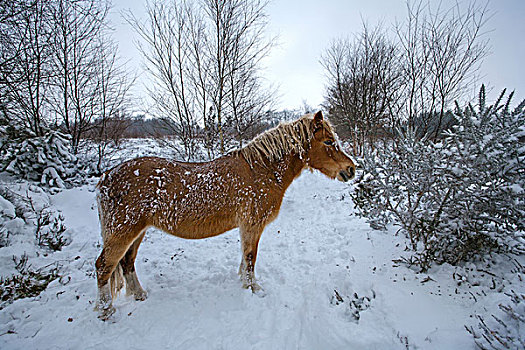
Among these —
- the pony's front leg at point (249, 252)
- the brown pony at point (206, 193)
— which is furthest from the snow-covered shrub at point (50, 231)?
the pony's front leg at point (249, 252)

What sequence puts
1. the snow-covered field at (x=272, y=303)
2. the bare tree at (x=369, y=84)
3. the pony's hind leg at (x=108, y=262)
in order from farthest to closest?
the bare tree at (x=369, y=84)
the pony's hind leg at (x=108, y=262)
the snow-covered field at (x=272, y=303)

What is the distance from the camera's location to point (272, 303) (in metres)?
2.52

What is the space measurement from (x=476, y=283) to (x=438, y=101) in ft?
25.1

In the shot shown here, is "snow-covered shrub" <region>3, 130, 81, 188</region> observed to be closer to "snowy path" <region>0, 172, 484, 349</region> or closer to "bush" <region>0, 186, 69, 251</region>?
"bush" <region>0, 186, 69, 251</region>

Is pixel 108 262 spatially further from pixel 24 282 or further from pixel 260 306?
pixel 260 306

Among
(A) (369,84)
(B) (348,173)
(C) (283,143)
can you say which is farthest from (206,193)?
(A) (369,84)

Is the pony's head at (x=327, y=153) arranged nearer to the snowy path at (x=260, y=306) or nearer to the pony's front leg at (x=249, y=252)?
the pony's front leg at (x=249, y=252)

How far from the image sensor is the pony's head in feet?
9.41

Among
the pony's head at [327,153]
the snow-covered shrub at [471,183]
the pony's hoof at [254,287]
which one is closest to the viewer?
the snow-covered shrub at [471,183]

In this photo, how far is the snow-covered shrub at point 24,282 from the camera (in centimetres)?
245

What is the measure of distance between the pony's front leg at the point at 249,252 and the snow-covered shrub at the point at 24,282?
2593mm

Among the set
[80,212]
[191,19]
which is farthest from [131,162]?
[191,19]

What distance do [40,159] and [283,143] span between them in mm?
6459

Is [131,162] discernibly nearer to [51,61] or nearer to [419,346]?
[419,346]
